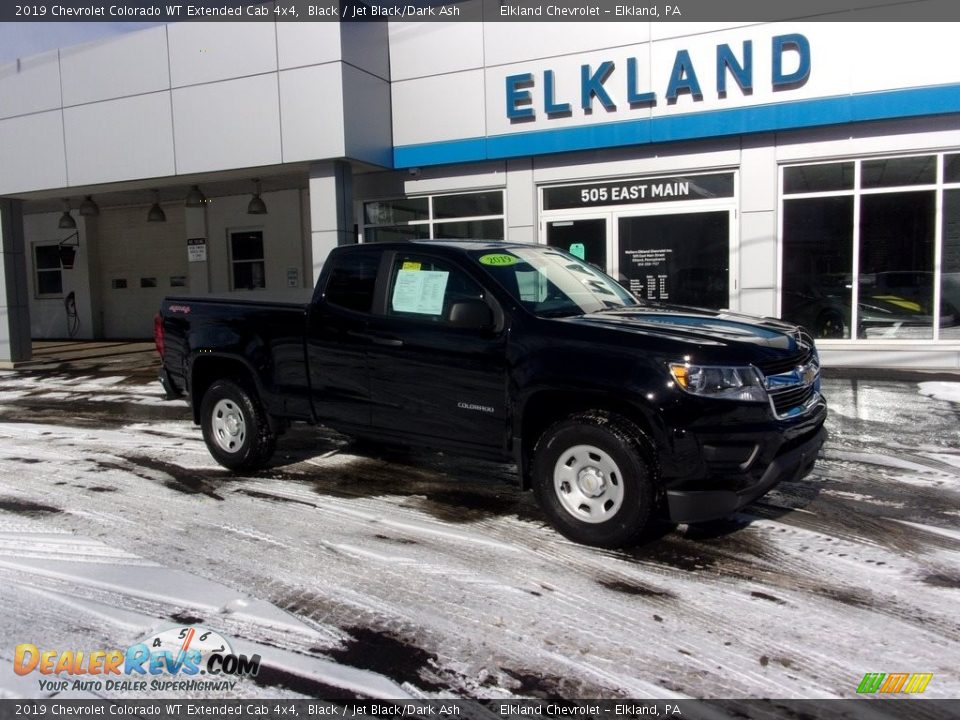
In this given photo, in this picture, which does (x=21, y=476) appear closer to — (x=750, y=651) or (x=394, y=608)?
(x=394, y=608)

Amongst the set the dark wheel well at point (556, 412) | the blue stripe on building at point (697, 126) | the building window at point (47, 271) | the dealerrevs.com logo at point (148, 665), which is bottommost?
the dealerrevs.com logo at point (148, 665)

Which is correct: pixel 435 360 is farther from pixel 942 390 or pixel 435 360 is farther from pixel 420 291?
pixel 942 390

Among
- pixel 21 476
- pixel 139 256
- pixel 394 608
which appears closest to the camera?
pixel 394 608

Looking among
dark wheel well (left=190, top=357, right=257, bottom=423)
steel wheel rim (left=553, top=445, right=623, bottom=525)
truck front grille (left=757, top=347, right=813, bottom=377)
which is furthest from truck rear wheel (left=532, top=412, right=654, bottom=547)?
dark wheel well (left=190, top=357, right=257, bottom=423)

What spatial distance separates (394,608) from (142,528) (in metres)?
2.22

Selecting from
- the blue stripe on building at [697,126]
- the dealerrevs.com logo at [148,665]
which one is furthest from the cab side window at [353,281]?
the blue stripe on building at [697,126]

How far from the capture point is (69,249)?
20875mm

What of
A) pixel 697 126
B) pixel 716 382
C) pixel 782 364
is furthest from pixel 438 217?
pixel 716 382

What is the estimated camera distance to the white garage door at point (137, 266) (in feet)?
65.4

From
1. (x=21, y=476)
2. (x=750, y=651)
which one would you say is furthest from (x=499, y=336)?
(x=21, y=476)

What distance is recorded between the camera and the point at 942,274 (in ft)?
35.3

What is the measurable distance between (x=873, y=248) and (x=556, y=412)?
27.8ft

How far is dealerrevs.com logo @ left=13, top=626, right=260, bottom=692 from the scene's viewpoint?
3.16 metres

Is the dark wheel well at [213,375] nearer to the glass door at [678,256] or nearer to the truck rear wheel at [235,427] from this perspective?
the truck rear wheel at [235,427]
